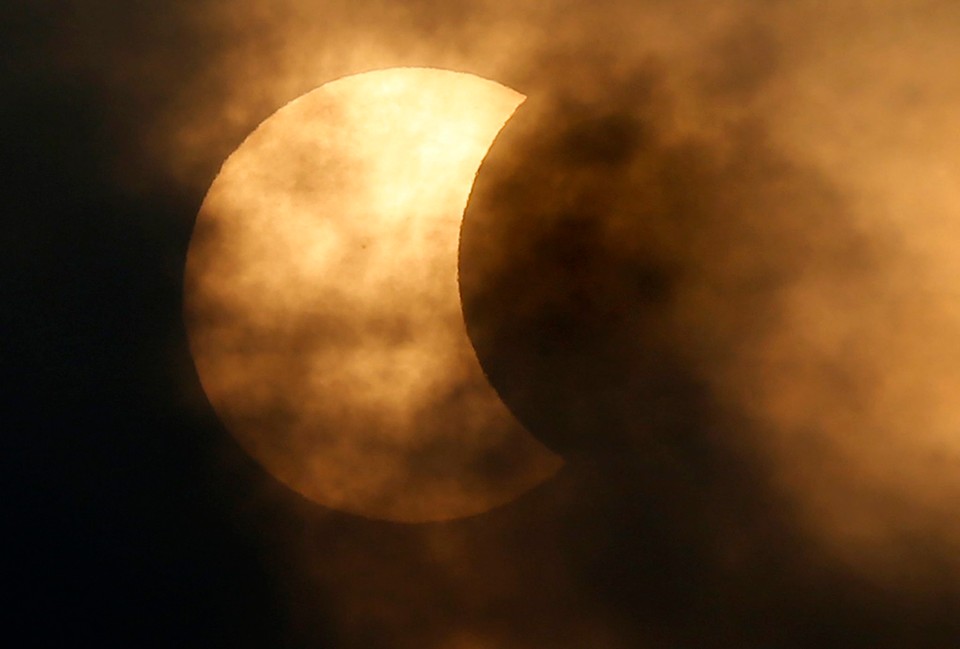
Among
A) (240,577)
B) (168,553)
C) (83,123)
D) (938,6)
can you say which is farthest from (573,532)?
(83,123)

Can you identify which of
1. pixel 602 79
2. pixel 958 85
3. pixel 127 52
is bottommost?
pixel 958 85

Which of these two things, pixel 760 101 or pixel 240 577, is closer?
pixel 760 101

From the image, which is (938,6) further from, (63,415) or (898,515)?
(63,415)

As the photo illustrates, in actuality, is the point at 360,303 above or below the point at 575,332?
above

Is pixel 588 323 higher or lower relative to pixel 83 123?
lower

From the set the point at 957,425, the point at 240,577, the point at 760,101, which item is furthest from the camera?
the point at 240,577
